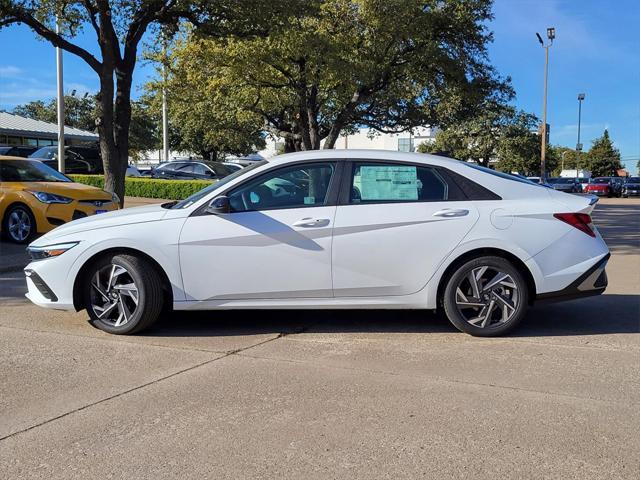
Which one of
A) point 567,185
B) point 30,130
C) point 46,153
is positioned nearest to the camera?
point 46,153

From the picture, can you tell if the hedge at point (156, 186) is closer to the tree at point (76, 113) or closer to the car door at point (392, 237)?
the car door at point (392, 237)

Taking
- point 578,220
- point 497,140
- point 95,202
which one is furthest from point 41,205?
point 497,140

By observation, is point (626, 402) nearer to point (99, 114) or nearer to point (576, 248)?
point (576, 248)

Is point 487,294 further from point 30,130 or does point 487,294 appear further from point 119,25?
point 30,130

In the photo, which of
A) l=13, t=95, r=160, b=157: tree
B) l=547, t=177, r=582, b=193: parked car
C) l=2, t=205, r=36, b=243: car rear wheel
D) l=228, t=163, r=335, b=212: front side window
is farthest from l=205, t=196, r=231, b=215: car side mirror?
l=547, t=177, r=582, b=193: parked car

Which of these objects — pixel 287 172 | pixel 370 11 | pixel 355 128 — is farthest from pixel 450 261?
pixel 355 128

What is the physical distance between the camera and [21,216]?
1103 centimetres

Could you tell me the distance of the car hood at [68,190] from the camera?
10.9 m

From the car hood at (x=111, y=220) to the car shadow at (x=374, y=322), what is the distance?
103 cm

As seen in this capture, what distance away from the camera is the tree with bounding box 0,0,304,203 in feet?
42.9

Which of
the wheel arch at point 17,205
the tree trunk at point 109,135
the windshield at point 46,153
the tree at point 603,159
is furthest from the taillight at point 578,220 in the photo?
the tree at point 603,159

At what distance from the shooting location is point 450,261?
5.36 m

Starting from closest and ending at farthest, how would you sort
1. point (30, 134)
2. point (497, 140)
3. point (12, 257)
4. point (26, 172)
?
point (12, 257), point (26, 172), point (30, 134), point (497, 140)

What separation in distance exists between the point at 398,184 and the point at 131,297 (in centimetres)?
254
